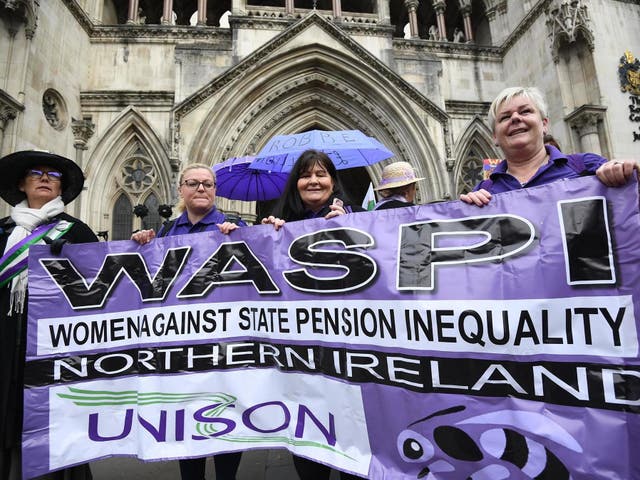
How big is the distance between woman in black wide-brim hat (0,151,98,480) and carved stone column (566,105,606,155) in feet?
41.9

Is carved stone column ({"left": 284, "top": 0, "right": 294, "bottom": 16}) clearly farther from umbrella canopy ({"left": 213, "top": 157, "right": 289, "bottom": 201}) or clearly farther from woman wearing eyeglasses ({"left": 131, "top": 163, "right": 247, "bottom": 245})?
woman wearing eyeglasses ({"left": 131, "top": 163, "right": 247, "bottom": 245})

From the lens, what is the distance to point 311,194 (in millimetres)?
2592

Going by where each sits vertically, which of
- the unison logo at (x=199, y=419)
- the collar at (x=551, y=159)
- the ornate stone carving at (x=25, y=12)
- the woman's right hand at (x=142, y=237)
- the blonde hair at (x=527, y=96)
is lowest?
the unison logo at (x=199, y=419)

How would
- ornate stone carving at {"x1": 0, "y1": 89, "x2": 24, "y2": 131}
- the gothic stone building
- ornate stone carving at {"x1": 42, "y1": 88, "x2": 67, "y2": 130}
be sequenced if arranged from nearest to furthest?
1. ornate stone carving at {"x1": 0, "y1": 89, "x2": 24, "y2": 131}
2. ornate stone carving at {"x1": 42, "y1": 88, "x2": 67, "y2": 130}
3. the gothic stone building

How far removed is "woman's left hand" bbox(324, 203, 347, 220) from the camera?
2.46m

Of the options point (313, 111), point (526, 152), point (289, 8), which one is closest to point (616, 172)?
point (526, 152)

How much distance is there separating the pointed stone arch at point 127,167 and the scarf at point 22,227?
9.23 metres

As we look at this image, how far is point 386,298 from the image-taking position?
7.18 feet

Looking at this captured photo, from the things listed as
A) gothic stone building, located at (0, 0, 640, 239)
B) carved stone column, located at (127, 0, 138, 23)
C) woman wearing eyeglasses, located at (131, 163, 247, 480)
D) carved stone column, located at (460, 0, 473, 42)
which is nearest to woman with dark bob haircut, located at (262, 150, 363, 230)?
woman wearing eyeglasses, located at (131, 163, 247, 480)

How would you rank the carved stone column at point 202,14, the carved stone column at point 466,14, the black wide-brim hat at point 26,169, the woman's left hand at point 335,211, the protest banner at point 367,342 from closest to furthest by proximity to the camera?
the protest banner at point 367,342
the woman's left hand at point 335,211
the black wide-brim hat at point 26,169
the carved stone column at point 202,14
the carved stone column at point 466,14

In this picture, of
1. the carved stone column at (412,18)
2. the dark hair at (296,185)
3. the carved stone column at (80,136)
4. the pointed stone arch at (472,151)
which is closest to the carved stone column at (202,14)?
the carved stone column at (80,136)

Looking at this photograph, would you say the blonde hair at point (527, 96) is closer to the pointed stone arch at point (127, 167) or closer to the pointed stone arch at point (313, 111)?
the pointed stone arch at point (313, 111)

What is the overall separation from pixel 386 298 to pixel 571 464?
1.12 metres

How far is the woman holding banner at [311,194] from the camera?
8.43 ft
